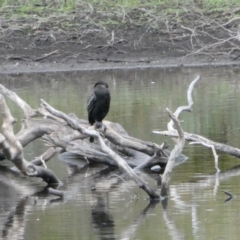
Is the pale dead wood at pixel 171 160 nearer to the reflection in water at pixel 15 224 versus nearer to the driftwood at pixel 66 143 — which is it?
the driftwood at pixel 66 143

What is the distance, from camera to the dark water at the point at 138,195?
9133 mm

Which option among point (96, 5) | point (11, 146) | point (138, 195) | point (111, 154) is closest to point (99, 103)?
Answer: point (11, 146)

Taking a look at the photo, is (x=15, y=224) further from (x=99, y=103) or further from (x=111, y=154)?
(x=99, y=103)

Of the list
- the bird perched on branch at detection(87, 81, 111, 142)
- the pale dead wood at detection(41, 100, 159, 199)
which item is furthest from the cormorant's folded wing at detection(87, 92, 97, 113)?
the pale dead wood at detection(41, 100, 159, 199)

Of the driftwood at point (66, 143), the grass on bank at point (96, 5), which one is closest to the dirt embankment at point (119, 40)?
the grass on bank at point (96, 5)

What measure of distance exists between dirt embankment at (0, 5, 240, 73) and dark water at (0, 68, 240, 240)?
19.6ft

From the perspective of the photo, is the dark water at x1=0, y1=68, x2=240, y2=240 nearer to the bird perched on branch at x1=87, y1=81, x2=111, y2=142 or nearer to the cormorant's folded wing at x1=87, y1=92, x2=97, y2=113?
the bird perched on branch at x1=87, y1=81, x2=111, y2=142

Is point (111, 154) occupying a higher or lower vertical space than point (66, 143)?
higher

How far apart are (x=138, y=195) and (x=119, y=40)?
1495 centimetres

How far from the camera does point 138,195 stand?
10.6 metres

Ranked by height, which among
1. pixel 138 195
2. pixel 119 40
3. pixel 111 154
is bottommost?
pixel 138 195

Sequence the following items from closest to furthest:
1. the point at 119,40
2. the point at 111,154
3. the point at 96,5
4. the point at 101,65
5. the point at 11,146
A: the point at 111,154 < the point at 11,146 < the point at 101,65 < the point at 119,40 < the point at 96,5

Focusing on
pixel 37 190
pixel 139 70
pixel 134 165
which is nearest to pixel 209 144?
pixel 134 165

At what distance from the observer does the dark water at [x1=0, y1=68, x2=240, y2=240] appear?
9.13m
